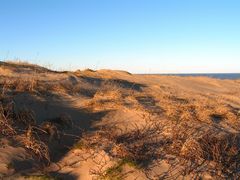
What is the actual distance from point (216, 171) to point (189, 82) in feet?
34.2

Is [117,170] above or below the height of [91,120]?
below

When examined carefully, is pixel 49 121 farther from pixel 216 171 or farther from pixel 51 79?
pixel 51 79

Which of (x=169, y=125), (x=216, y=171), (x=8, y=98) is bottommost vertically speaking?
(x=216, y=171)

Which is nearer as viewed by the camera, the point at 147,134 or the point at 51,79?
the point at 147,134

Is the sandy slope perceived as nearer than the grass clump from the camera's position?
No

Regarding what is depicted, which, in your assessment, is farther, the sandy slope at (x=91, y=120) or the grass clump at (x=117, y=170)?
the sandy slope at (x=91, y=120)

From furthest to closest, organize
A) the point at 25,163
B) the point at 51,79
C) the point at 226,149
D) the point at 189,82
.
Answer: the point at 189,82, the point at 51,79, the point at 226,149, the point at 25,163

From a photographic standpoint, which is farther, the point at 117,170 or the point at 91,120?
the point at 91,120

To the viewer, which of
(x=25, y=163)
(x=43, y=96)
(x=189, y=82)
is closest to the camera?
(x=25, y=163)

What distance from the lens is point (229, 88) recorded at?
16.2 m

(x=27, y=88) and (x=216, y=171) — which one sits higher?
(x=27, y=88)

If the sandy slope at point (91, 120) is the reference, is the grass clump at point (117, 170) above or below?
below

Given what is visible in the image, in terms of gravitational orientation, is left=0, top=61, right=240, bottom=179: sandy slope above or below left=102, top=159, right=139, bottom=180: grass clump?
above

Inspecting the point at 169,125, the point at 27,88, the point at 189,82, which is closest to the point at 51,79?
the point at 27,88
